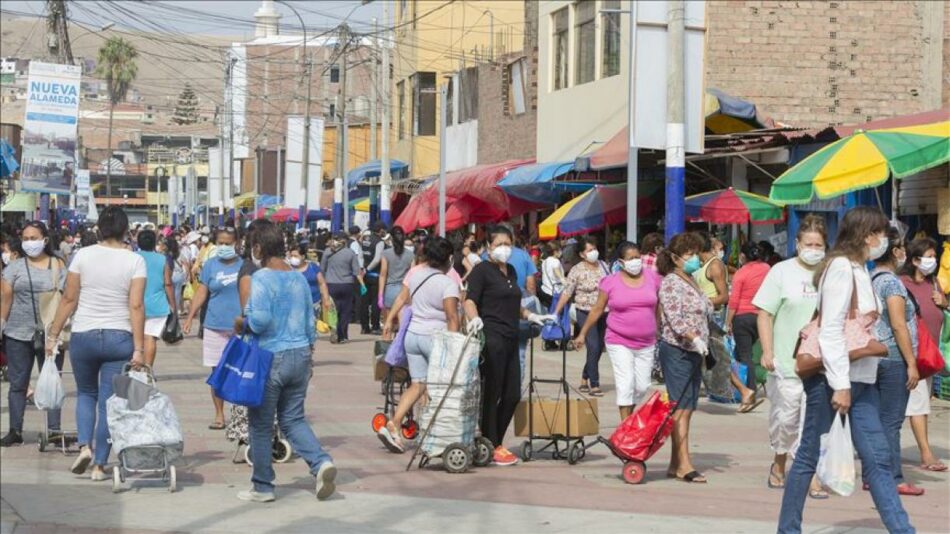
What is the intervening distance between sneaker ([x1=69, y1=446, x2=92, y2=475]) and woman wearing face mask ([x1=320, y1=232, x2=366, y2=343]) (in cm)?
1359

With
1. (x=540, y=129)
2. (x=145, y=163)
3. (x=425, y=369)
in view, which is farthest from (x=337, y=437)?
(x=145, y=163)

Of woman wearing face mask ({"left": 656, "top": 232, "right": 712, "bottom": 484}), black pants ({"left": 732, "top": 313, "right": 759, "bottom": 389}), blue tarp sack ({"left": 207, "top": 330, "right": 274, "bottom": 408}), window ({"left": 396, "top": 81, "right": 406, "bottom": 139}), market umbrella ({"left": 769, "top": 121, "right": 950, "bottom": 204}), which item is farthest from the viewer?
window ({"left": 396, "top": 81, "right": 406, "bottom": 139})

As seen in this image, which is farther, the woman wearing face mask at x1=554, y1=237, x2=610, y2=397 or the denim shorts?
the woman wearing face mask at x1=554, y1=237, x2=610, y2=397

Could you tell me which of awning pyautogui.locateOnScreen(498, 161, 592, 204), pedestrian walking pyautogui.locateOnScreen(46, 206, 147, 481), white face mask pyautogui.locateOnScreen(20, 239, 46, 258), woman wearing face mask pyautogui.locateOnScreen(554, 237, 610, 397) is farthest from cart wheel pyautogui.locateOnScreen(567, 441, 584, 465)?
awning pyautogui.locateOnScreen(498, 161, 592, 204)

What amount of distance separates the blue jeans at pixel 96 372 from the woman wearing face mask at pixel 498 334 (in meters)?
2.62

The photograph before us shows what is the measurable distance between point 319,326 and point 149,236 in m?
10.1

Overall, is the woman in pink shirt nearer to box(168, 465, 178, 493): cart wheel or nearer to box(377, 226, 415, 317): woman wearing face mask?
box(168, 465, 178, 493): cart wheel

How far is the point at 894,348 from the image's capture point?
9.19 meters

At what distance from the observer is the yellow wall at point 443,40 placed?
45.7 meters

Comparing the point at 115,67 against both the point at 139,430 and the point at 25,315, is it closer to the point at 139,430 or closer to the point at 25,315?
the point at 25,315

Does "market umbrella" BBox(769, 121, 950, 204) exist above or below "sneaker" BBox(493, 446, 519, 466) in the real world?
above

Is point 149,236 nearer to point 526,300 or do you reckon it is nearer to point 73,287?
Answer: point 526,300

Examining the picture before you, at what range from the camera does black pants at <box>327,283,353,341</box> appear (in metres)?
23.7

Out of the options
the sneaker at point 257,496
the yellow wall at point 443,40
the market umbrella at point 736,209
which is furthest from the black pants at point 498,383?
the yellow wall at point 443,40
